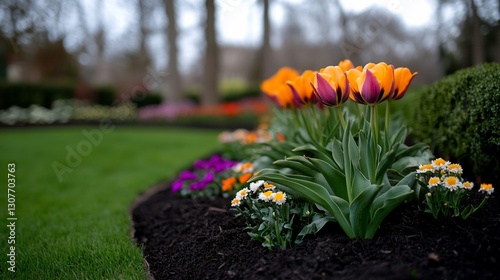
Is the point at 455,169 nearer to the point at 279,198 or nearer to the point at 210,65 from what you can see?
the point at 279,198

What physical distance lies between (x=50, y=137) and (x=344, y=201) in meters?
8.59

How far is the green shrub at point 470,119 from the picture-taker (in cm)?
254

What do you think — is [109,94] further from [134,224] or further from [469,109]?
[469,109]

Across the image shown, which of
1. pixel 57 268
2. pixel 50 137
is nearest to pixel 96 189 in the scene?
pixel 57 268

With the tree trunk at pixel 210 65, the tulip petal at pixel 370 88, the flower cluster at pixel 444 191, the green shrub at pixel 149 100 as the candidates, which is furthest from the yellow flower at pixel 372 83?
the green shrub at pixel 149 100

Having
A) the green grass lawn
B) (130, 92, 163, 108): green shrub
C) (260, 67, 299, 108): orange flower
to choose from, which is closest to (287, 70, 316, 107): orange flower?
(260, 67, 299, 108): orange flower

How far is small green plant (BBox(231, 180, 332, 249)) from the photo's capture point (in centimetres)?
223

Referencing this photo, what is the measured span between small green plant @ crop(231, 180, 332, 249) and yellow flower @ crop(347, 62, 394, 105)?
683 millimetres

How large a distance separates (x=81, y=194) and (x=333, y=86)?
3636mm

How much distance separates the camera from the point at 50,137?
911cm

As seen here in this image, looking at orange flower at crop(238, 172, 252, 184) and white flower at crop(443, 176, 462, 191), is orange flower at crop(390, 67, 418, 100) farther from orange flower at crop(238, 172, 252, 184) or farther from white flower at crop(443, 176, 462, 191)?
orange flower at crop(238, 172, 252, 184)

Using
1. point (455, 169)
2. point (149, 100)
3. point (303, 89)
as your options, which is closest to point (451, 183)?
point (455, 169)

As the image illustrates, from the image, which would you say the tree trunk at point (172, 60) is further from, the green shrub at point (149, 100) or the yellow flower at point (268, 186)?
the yellow flower at point (268, 186)

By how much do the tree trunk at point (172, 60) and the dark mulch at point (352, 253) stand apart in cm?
1090
